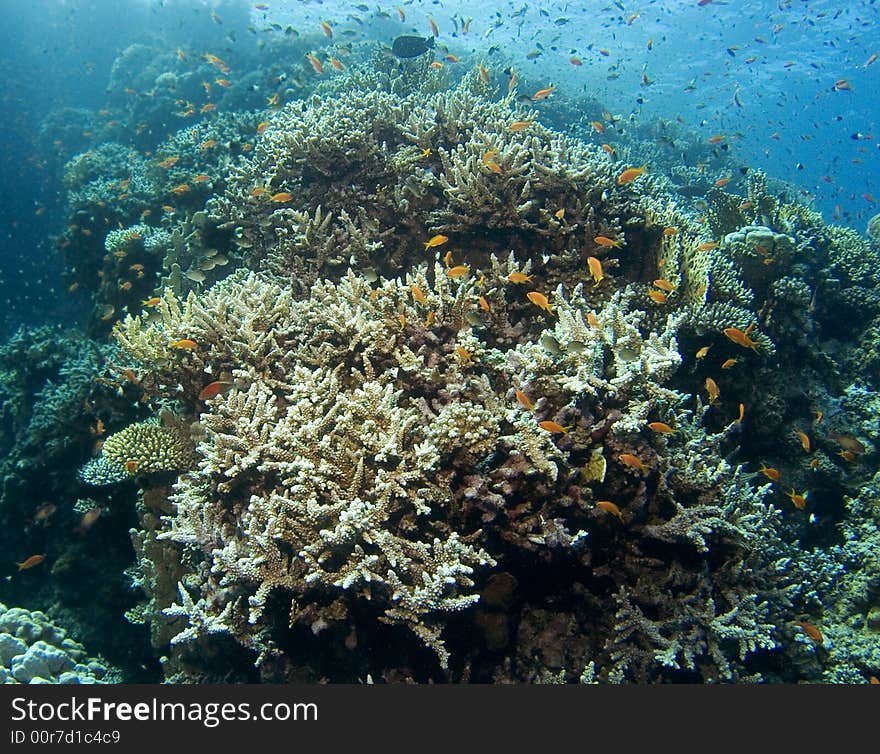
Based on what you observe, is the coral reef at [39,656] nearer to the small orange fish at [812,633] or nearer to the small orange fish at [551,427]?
the small orange fish at [551,427]

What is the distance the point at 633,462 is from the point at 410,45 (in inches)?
384

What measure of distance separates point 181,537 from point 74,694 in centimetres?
103

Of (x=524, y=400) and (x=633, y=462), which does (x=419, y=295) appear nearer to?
(x=524, y=400)

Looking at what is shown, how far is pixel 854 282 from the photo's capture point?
23.2ft

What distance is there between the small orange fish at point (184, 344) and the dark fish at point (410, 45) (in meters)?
8.21

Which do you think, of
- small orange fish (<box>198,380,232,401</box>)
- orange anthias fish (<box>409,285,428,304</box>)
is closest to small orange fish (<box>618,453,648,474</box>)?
orange anthias fish (<box>409,285,428,304</box>)

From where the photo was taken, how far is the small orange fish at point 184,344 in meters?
4.31

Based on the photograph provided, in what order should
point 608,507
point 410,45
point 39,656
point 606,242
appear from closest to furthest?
point 608,507
point 39,656
point 606,242
point 410,45

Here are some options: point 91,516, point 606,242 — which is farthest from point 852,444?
point 91,516

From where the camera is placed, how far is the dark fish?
9.55 metres

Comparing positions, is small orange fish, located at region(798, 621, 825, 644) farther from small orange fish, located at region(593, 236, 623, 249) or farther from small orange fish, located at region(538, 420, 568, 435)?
small orange fish, located at region(593, 236, 623, 249)

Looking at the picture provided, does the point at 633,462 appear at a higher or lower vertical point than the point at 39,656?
higher

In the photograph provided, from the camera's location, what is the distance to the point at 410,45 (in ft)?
31.6

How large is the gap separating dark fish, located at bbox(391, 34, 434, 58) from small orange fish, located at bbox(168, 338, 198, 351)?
26.9 feet
